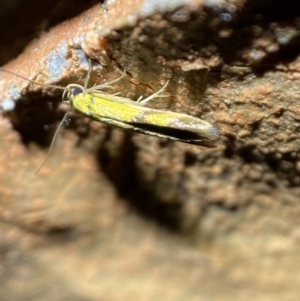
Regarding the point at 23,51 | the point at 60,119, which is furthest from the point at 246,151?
the point at 23,51

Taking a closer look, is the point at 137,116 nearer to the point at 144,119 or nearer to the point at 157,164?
the point at 144,119

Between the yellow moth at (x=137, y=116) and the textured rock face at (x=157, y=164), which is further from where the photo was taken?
the yellow moth at (x=137, y=116)

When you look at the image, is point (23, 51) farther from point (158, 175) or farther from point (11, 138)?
point (158, 175)

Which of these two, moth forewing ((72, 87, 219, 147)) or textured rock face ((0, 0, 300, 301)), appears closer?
textured rock face ((0, 0, 300, 301))

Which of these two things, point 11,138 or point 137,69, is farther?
point 11,138
